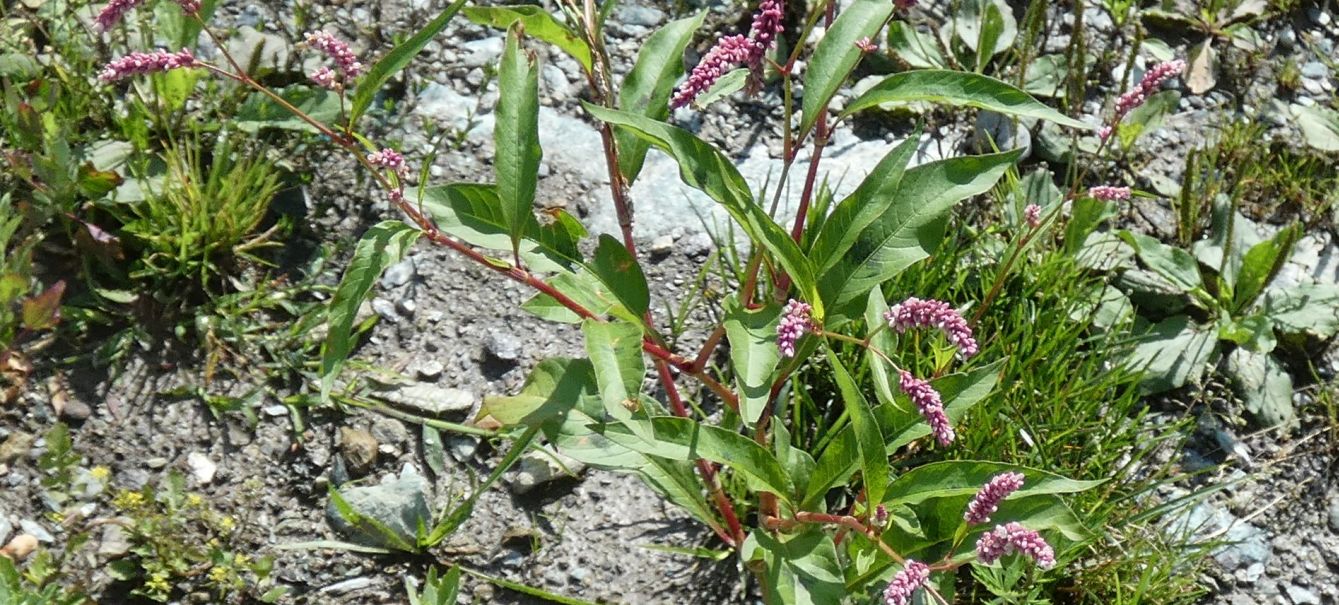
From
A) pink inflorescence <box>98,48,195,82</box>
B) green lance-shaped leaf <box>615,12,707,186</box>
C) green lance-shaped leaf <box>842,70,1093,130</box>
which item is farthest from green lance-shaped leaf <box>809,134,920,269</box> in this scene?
pink inflorescence <box>98,48,195,82</box>

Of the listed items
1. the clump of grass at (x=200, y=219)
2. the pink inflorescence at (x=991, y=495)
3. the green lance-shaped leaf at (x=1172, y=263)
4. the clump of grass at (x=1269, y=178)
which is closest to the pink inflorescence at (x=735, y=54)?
the pink inflorescence at (x=991, y=495)

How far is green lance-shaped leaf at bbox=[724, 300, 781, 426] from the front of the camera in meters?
2.24

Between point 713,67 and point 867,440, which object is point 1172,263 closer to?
point 867,440

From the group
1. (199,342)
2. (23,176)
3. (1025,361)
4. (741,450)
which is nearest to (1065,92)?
(1025,361)

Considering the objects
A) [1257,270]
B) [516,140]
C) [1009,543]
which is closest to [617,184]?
[516,140]

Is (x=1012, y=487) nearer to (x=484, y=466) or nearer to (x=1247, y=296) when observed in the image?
(x=484, y=466)

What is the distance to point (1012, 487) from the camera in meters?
2.15

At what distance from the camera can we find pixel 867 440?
89.0 inches

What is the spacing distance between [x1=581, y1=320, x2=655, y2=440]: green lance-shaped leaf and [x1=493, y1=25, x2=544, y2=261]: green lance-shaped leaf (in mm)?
245

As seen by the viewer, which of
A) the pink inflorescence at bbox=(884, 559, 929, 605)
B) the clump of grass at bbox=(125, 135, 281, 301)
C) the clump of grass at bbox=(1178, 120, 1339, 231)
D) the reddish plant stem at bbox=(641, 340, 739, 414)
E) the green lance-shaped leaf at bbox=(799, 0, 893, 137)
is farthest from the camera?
the clump of grass at bbox=(1178, 120, 1339, 231)

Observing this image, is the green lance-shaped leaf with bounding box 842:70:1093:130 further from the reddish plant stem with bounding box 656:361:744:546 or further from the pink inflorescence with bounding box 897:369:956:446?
the reddish plant stem with bounding box 656:361:744:546

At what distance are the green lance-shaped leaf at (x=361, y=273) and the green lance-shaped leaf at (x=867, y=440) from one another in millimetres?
839

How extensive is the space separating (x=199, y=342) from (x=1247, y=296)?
3.05 meters

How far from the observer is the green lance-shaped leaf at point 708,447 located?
7.63 ft
